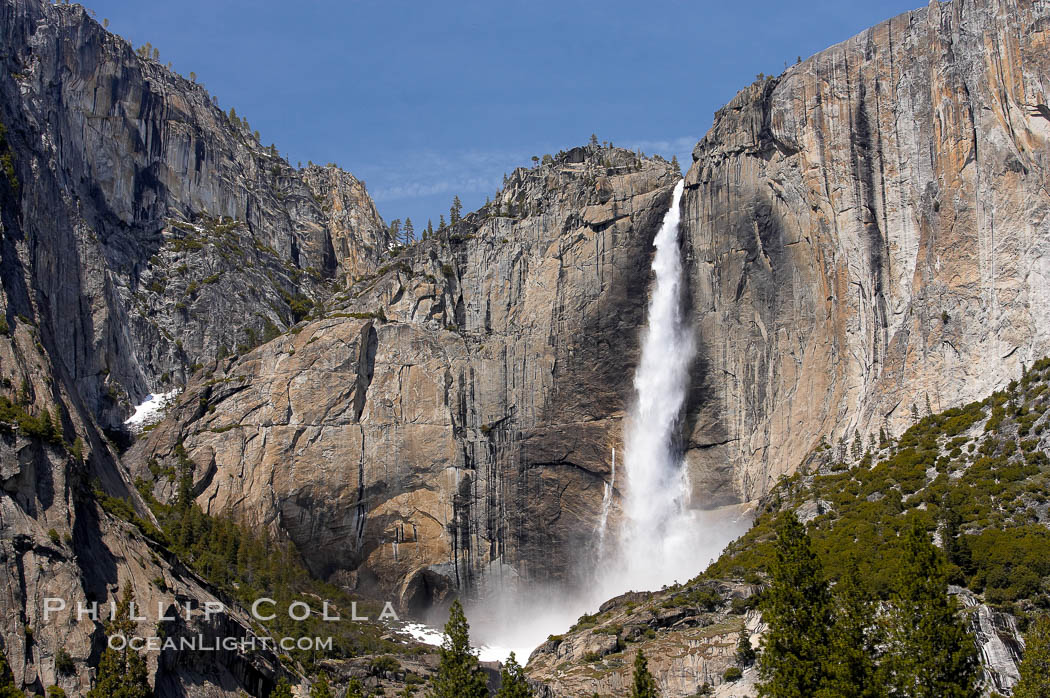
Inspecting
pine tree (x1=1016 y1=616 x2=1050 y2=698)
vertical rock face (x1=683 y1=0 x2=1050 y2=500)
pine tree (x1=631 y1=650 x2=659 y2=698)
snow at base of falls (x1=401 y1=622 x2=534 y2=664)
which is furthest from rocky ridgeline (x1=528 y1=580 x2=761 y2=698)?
pine tree (x1=1016 y1=616 x2=1050 y2=698)

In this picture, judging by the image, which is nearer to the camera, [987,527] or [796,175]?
[987,527]

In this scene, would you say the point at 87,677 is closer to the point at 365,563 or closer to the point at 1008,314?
the point at 365,563

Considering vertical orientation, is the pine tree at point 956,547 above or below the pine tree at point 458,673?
above

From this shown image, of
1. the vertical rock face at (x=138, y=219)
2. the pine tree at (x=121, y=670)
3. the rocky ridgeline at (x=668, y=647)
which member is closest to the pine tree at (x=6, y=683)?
the pine tree at (x=121, y=670)

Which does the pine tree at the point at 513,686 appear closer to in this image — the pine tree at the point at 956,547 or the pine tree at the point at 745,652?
the pine tree at the point at 745,652

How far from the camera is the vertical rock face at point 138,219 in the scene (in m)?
103

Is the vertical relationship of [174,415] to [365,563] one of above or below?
above

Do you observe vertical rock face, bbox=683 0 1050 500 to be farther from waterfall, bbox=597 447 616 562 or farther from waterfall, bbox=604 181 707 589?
waterfall, bbox=597 447 616 562

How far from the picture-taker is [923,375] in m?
74.6

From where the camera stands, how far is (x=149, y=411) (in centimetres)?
10569

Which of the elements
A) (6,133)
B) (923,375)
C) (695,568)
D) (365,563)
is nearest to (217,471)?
(365,563)

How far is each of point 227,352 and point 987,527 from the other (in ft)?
225

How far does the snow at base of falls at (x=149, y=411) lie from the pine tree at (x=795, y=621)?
66033mm

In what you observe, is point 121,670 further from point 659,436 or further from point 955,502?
point 659,436
